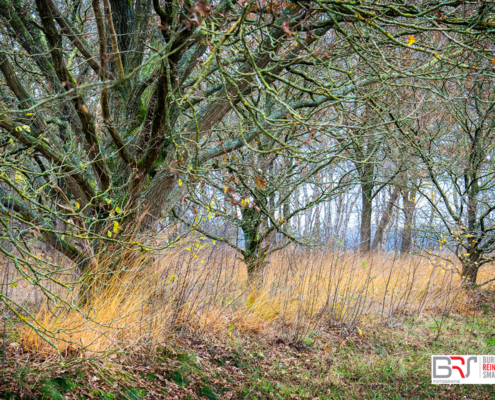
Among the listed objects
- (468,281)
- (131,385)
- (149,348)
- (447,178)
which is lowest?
(131,385)

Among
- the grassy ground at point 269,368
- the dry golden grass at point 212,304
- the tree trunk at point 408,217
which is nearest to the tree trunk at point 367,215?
the tree trunk at point 408,217

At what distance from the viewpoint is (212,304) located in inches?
178

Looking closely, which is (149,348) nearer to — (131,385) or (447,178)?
(131,385)

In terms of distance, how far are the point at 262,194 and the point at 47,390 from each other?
371 cm

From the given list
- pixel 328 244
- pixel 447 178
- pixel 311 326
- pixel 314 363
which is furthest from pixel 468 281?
pixel 314 363

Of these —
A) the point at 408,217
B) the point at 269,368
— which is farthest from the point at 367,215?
the point at 269,368

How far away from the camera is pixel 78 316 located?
3.23m
